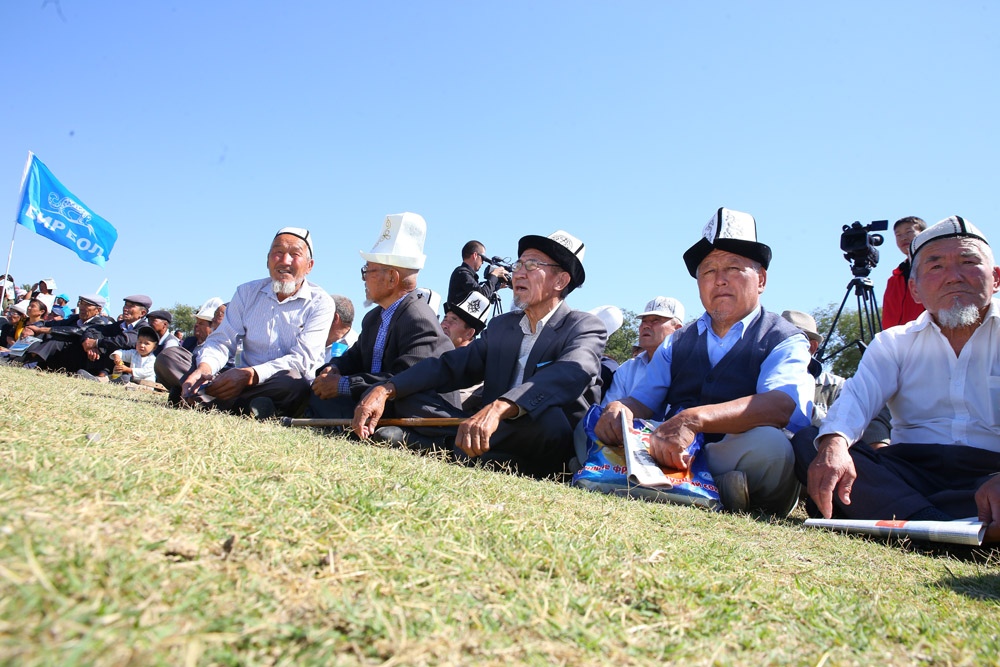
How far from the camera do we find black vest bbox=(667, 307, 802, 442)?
3.92 meters

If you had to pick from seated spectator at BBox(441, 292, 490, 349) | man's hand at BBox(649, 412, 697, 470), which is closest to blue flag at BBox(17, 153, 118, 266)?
seated spectator at BBox(441, 292, 490, 349)

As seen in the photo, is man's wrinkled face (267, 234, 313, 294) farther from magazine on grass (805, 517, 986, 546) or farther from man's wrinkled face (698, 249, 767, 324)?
magazine on grass (805, 517, 986, 546)

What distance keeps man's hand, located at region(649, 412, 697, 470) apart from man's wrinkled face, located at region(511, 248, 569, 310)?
154 cm

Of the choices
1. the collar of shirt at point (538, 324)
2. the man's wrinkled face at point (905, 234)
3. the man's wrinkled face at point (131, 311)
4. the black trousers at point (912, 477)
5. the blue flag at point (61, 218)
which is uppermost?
the blue flag at point (61, 218)

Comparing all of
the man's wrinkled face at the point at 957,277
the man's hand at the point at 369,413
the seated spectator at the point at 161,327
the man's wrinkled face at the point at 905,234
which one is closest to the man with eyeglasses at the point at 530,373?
the man's hand at the point at 369,413

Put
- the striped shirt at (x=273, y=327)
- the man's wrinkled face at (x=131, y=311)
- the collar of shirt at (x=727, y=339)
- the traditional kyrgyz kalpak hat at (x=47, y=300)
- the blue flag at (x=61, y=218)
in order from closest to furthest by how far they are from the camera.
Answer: the collar of shirt at (x=727, y=339)
the striped shirt at (x=273, y=327)
the man's wrinkled face at (x=131, y=311)
the blue flag at (x=61, y=218)
the traditional kyrgyz kalpak hat at (x=47, y=300)

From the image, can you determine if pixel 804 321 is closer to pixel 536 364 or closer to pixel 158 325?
pixel 536 364

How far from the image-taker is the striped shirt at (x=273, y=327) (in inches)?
232

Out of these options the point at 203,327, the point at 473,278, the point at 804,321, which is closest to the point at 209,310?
the point at 203,327

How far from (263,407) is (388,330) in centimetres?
110

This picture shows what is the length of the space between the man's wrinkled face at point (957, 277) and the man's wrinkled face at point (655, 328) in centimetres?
267

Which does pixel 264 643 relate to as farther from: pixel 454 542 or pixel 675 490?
pixel 675 490

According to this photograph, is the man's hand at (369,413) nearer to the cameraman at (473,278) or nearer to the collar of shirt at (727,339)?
the collar of shirt at (727,339)

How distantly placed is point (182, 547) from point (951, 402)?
142 inches
